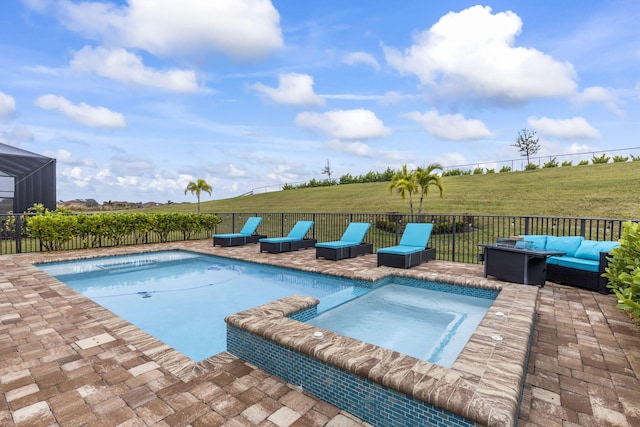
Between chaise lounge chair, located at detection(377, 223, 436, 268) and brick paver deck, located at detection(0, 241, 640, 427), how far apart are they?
2.49m

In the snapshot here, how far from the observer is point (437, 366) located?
2.16 metres

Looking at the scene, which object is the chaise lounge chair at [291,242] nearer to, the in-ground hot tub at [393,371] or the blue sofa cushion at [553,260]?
the in-ground hot tub at [393,371]

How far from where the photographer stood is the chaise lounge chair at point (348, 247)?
725 cm

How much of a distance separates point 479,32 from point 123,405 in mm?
9310

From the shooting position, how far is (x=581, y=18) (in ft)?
23.7

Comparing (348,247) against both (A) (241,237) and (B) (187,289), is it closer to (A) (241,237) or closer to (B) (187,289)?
(B) (187,289)

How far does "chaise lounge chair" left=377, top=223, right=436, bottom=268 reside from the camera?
606cm

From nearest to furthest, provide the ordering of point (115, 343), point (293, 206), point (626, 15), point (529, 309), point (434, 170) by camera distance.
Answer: point (115, 343) < point (529, 309) < point (626, 15) < point (434, 170) < point (293, 206)

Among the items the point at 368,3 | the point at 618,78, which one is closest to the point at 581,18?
the point at 368,3

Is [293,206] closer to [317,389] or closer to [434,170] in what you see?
[434,170]

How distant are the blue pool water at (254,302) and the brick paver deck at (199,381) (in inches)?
27.7

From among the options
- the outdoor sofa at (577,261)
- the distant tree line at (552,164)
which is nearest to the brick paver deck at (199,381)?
the outdoor sofa at (577,261)

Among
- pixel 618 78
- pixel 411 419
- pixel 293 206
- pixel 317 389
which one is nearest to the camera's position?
pixel 411 419

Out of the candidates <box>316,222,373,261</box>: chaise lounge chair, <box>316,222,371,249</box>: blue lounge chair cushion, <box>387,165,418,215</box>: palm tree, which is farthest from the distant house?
<box>387,165,418,215</box>: palm tree
